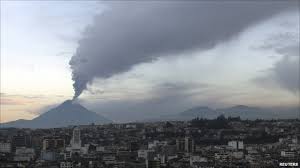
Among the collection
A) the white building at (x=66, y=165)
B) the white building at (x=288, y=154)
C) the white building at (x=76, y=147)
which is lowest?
the white building at (x=66, y=165)

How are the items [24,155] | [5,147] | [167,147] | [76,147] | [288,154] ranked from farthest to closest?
[76,147] → [167,147] → [5,147] → [24,155] → [288,154]

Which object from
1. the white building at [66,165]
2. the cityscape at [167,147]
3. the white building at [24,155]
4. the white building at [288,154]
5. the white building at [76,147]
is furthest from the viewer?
the white building at [76,147]

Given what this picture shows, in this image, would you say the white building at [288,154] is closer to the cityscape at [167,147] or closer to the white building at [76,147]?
the cityscape at [167,147]

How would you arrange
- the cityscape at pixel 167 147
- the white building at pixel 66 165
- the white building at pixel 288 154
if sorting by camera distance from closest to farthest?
1. the white building at pixel 66 165
2. the cityscape at pixel 167 147
3. the white building at pixel 288 154

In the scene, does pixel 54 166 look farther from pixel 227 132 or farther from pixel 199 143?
pixel 227 132

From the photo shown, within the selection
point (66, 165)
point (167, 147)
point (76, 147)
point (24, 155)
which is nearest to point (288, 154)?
point (167, 147)

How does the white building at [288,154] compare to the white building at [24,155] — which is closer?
the white building at [24,155]

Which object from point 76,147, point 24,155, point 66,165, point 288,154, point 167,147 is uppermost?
point 76,147

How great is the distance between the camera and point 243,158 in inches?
2908

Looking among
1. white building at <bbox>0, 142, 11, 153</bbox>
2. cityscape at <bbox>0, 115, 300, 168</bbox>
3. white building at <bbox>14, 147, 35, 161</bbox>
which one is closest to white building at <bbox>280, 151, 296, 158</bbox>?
cityscape at <bbox>0, 115, 300, 168</bbox>

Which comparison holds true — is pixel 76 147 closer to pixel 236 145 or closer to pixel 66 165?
pixel 236 145

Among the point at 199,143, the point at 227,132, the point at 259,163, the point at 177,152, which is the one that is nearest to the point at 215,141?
the point at 199,143

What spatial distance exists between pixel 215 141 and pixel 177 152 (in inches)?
898

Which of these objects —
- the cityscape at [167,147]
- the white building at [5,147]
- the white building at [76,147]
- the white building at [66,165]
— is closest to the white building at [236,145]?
the cityscape at [167,147]
